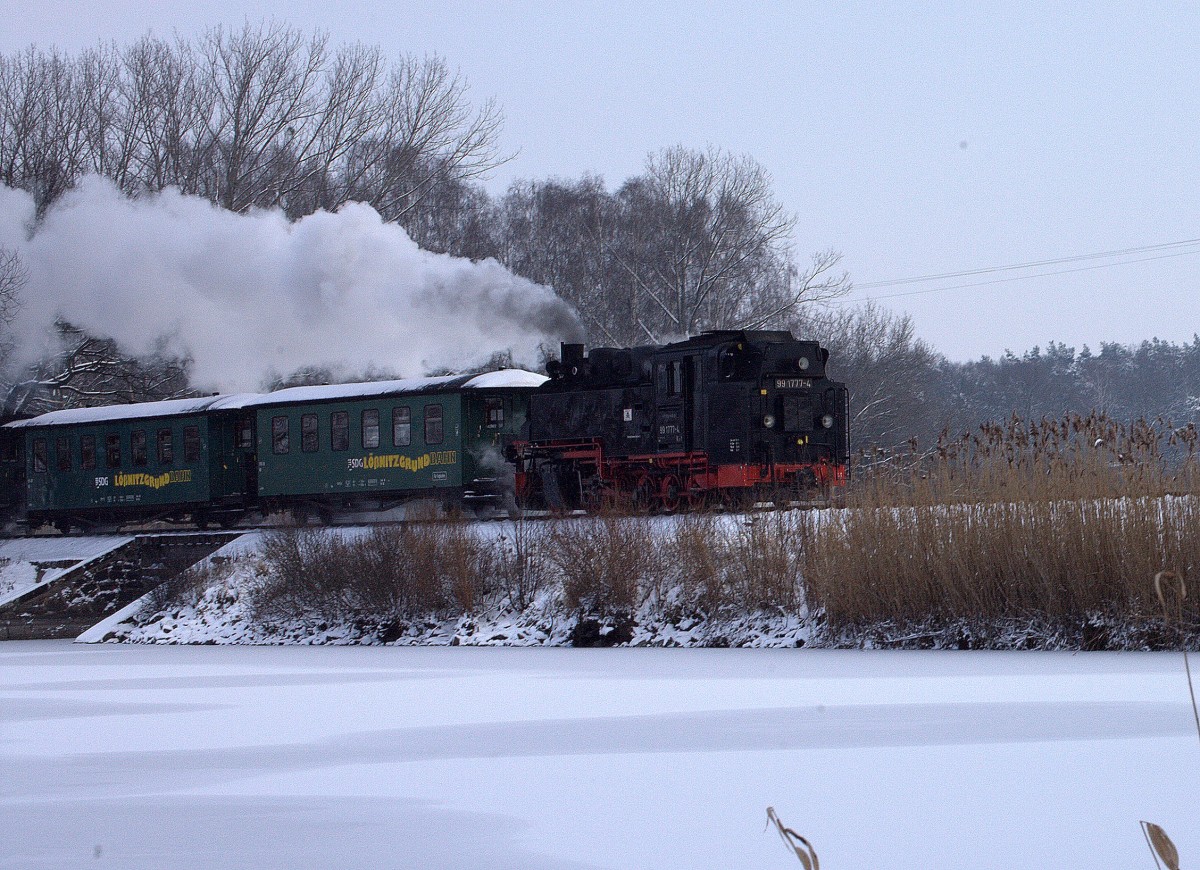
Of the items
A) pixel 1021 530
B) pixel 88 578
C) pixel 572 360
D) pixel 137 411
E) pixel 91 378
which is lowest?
pixel 88 578

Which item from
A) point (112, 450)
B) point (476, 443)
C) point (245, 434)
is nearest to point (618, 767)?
point (476, 443)

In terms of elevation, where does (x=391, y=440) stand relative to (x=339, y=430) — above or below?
below

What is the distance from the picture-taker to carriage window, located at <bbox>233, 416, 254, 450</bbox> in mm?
26609

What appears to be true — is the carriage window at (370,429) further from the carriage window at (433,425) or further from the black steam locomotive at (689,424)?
the black steam locomotive at (689,424)

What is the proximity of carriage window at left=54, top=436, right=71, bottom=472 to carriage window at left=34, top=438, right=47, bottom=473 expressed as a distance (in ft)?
1.44

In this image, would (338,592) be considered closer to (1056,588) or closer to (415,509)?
(415,509)

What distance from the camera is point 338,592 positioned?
1947cm

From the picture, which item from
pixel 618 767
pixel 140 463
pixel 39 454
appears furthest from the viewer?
pixel 39 454

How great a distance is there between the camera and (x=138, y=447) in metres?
27.0

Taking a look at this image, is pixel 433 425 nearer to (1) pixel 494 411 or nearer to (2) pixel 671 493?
(1) pixel 494 411

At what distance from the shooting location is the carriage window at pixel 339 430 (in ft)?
79.6

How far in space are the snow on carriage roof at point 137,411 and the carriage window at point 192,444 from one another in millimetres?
321

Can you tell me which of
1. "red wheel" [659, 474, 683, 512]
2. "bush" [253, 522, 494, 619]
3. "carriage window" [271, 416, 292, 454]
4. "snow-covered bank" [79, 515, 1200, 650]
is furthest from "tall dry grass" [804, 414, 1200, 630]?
"carriage window" [271, 416, 292, 454]

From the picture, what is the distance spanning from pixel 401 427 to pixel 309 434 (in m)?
2.06
